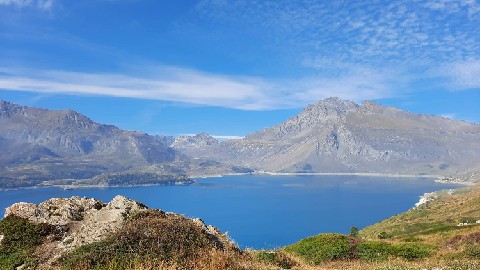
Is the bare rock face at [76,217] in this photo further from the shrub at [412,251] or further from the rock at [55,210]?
the shrub at [412,251]

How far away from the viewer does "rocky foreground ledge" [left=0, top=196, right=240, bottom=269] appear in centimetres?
1633

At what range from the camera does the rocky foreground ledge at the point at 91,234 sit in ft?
53.6

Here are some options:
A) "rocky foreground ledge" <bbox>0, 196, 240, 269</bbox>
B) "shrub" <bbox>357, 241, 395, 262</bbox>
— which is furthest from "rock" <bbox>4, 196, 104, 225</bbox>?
"shrub" <bbox>357, 241, 395, 262</bbox>

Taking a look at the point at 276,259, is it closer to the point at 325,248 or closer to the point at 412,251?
the point at 325,248

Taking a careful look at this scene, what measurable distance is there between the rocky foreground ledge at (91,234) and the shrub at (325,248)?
10879 millimetres

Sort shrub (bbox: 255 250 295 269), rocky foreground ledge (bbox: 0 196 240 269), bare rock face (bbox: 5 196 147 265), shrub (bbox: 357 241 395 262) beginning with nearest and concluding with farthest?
1. rocky foreground ledge (bbox: 0 196 240 269)
2. bare rock face (bbox: 5 196 147 265)
3. shrub (bbox: 255 250 295 269)
4. shrub (bbox: 357 241 395 262)

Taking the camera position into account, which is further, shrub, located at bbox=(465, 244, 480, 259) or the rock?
shrub, located at bbox=(465, 244, 480, 259)

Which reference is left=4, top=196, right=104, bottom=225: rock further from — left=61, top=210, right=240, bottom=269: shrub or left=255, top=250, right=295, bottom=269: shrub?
left=255, top=250, right=295, bottom=269: shrub

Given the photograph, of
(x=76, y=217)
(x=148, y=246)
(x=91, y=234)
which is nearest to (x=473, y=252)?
(x=148, y=246)

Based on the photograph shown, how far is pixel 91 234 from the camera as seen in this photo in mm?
18516

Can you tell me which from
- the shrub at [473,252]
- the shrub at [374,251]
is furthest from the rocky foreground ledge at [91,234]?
the shrub at [473,252]

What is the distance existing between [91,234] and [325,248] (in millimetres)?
19982

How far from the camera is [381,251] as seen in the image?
3058 centimetres

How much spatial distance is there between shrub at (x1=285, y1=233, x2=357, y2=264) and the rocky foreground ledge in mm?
10879
